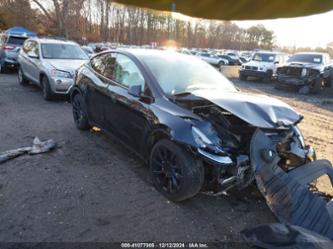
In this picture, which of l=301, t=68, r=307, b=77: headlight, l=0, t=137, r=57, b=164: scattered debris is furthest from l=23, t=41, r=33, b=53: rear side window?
l=301, t=68, r=307, b=77: headlight

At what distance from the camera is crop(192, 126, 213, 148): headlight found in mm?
2914

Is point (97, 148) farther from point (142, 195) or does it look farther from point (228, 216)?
point (228, 216)

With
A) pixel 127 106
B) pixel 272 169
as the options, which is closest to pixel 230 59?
pixel 127 106

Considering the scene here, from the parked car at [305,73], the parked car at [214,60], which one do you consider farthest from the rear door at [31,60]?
the parked car at [214,60]

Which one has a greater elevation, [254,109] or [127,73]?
[127,73]

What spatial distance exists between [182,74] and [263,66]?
45.2ft

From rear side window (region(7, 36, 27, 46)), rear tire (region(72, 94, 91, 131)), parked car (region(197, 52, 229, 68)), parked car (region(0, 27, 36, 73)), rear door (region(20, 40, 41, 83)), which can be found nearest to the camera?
rear tire (region(72, 94, 91, 131))

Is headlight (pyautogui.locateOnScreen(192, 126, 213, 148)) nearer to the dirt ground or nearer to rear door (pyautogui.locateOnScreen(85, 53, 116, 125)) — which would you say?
the dirt ground

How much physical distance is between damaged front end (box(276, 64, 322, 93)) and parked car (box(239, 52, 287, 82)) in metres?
2.76

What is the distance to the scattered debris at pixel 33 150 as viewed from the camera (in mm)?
4113

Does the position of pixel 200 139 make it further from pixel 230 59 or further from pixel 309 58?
pixel 230 59

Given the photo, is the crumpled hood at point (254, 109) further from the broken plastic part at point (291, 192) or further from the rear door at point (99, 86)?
the rear door at point (99, 86)

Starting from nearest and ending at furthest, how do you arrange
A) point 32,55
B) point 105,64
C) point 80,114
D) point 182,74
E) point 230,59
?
point 182,74 → point 105,64 → point 80,114 → point 32,55 → point 230,59

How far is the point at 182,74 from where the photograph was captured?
13.2 ft
